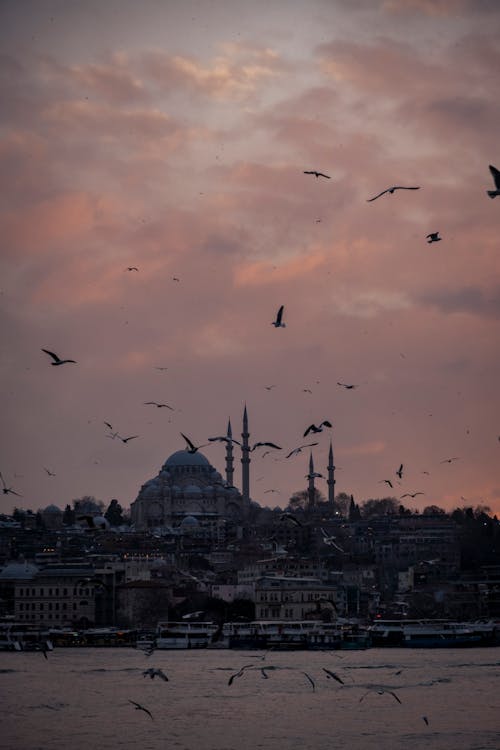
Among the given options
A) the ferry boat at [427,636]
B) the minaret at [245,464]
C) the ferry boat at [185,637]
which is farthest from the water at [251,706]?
the minaret at [245,464]

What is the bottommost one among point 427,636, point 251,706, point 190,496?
point 251,706

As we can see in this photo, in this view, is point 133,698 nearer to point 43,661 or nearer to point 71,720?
point 71,720

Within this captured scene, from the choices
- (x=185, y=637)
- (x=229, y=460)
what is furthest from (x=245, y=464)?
(x=185, y=637)

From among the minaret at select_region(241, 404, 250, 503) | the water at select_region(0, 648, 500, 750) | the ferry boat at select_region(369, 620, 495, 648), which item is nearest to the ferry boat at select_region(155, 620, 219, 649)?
the ferry boat at select_region(369, 620, 495, 648)

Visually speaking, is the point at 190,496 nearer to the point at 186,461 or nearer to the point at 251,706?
the point at 186,461

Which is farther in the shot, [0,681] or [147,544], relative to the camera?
[147,544]

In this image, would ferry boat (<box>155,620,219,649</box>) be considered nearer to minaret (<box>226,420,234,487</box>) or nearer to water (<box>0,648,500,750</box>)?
water (<box>0,648,500,750</box>)

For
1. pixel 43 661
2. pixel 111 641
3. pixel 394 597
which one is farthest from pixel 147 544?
pixel 43 661
